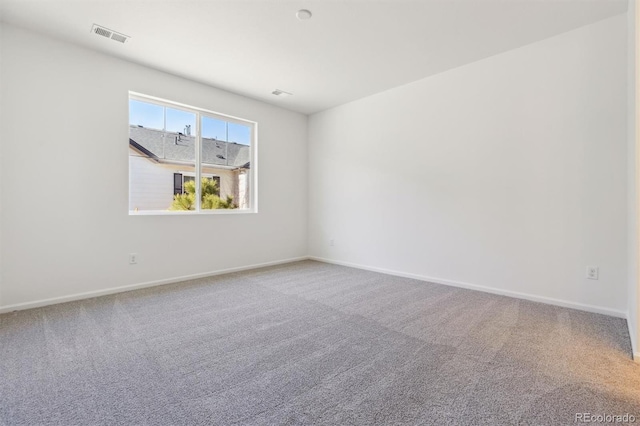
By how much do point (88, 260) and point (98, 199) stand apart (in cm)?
67

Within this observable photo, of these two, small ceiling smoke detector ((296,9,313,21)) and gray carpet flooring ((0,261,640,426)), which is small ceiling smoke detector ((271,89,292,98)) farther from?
gray carpet flooring ((0,261,640,426))

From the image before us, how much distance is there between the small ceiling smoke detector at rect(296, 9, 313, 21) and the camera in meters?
2.52

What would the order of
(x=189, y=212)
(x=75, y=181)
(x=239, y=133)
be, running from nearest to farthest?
(x=75, y=181) → (x=189, y=212) → (x=239, y=133)

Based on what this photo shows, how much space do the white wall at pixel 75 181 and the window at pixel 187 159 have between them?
16 centimetres

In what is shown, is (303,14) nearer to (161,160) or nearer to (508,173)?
(161,160)

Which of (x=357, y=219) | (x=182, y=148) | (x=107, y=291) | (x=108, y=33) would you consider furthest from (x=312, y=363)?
(x=108, y=33)

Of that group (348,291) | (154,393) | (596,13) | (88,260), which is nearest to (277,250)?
(348,291)

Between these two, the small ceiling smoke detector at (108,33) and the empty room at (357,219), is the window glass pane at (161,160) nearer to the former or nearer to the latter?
the empty room at (357,219)

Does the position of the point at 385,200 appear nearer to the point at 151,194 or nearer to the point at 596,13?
the point at 596,13

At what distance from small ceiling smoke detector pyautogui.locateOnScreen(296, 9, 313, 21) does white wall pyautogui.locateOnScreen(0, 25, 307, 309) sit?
2.07 metres

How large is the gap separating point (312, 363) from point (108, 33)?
3540 mm

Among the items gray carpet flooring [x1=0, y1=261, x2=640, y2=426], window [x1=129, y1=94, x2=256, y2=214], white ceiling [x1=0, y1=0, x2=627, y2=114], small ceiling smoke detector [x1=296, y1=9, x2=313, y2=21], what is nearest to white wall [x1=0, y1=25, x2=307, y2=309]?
window [x1=129, y1=94, x2=256, y2=214]

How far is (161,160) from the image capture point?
149 inches

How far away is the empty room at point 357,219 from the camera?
5.24 feet
